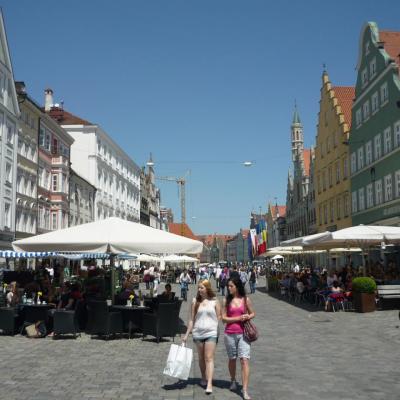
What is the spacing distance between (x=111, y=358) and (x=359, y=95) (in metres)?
33.2

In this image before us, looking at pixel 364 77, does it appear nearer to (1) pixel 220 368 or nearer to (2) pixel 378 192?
(2) pixel 378 192

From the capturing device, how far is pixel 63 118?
61.1 metres

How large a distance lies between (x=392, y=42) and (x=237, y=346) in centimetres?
3410

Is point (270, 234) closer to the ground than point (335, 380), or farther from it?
farther from it

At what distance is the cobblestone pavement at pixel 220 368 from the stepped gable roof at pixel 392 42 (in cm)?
2494

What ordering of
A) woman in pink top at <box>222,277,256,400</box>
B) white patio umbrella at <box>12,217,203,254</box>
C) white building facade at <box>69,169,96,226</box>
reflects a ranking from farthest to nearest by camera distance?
white building facade at <box>69,169,96,226</box> < white patio umbrella at <box>12,217,203,254</box> < woman in pink top at <box>222,277,256,400</box>

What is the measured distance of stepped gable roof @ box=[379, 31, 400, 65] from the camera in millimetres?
35422

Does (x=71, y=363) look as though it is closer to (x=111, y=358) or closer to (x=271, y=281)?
(x=111, y=358)

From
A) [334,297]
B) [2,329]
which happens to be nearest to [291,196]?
[334,297]

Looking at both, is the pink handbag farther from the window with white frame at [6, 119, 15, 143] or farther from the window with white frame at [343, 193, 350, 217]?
the window with white frame at [343, 193, 350, 217]

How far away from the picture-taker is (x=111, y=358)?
10430 millimetres

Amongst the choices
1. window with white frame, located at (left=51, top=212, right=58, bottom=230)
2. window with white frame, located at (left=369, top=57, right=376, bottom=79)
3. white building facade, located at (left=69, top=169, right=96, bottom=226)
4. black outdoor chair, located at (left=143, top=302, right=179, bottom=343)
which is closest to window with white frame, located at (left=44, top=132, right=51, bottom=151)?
white building facade, located at (left=69, top=169, right=96, bottom=226)

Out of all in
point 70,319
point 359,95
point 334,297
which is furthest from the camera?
point 359,95

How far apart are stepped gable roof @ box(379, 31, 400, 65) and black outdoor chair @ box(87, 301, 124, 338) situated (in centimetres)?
2762
